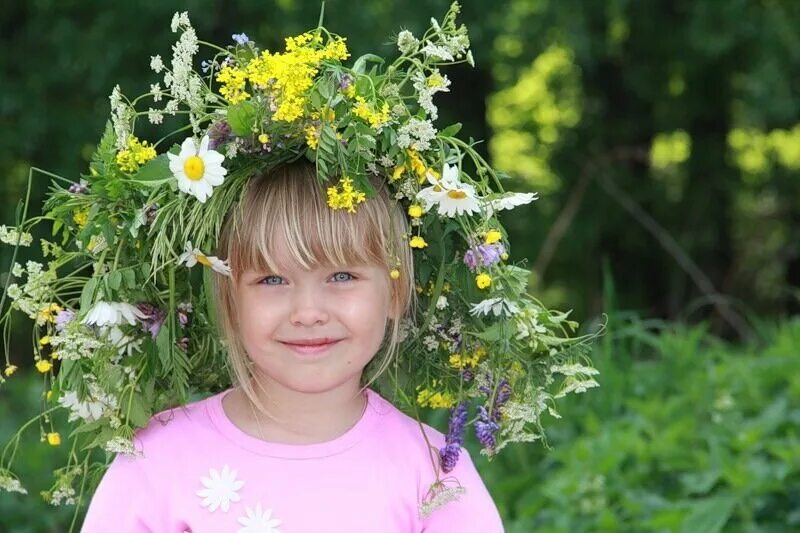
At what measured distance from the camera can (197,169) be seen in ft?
6.49

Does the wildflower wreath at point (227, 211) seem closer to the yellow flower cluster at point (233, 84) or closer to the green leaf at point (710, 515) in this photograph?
the yellow flower cluster at point (233, 84)

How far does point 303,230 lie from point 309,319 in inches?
5.5

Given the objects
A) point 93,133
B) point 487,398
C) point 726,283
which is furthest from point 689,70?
point 487,398

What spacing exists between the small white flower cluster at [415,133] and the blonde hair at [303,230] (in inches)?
4.5

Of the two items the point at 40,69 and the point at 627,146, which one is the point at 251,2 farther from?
the point at 627,146

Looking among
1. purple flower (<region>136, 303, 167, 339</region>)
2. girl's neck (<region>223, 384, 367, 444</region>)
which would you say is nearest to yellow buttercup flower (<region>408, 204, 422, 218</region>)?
girl's neck (<region>223, 384, 367, 444</region>)

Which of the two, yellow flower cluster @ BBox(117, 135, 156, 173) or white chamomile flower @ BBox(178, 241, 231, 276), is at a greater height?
yellow flower cluster @ BBox(117, 135, 156, 173)

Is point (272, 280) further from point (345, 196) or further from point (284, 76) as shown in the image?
point (284, 76)

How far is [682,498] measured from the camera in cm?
358

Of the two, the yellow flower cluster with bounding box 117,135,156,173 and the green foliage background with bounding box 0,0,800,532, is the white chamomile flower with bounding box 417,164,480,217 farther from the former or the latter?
the green foliage background with bounding box 0,0,800,532

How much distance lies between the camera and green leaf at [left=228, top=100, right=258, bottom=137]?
6.63 ft

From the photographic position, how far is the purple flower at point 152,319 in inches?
86.3

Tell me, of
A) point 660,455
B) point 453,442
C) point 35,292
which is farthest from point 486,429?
point 660,455

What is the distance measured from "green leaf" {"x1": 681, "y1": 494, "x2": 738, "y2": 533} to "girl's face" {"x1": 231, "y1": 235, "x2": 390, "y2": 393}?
1.50m
